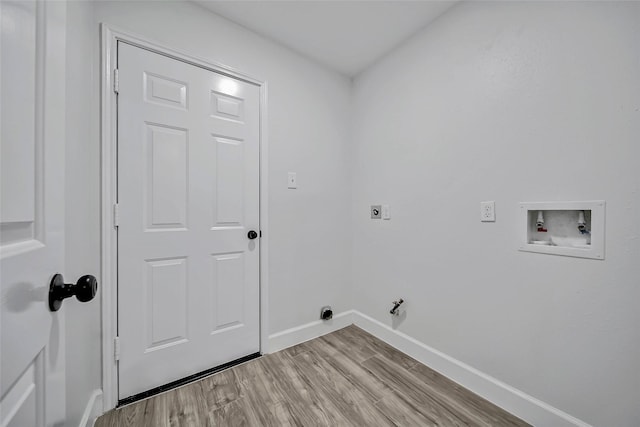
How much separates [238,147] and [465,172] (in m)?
1.50

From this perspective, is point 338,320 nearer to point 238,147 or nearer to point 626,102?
point 238,147

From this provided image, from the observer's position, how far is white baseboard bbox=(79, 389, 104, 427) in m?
1.11

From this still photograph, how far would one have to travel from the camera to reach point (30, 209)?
43cm

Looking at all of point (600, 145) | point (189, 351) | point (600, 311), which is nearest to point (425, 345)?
point (600, 311)

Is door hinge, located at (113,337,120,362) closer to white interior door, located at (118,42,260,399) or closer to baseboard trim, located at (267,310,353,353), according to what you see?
white interior door, located at (118,42,260,399)

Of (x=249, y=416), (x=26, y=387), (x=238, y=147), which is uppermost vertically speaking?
(x=238, y=147)

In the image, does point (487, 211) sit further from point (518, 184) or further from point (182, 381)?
A: point (182, 381)

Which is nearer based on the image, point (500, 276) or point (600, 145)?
point (600, 145)

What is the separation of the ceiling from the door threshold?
92.2 inches

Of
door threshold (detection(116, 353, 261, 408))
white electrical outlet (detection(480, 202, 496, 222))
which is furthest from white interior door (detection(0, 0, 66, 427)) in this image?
white electrical outlet (detection(480, 202, 496, 222))

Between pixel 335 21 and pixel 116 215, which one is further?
pixel 335 21

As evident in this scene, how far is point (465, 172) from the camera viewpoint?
4.89ft

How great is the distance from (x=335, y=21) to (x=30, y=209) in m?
1.89

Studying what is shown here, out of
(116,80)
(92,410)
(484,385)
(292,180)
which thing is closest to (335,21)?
(292,180)
